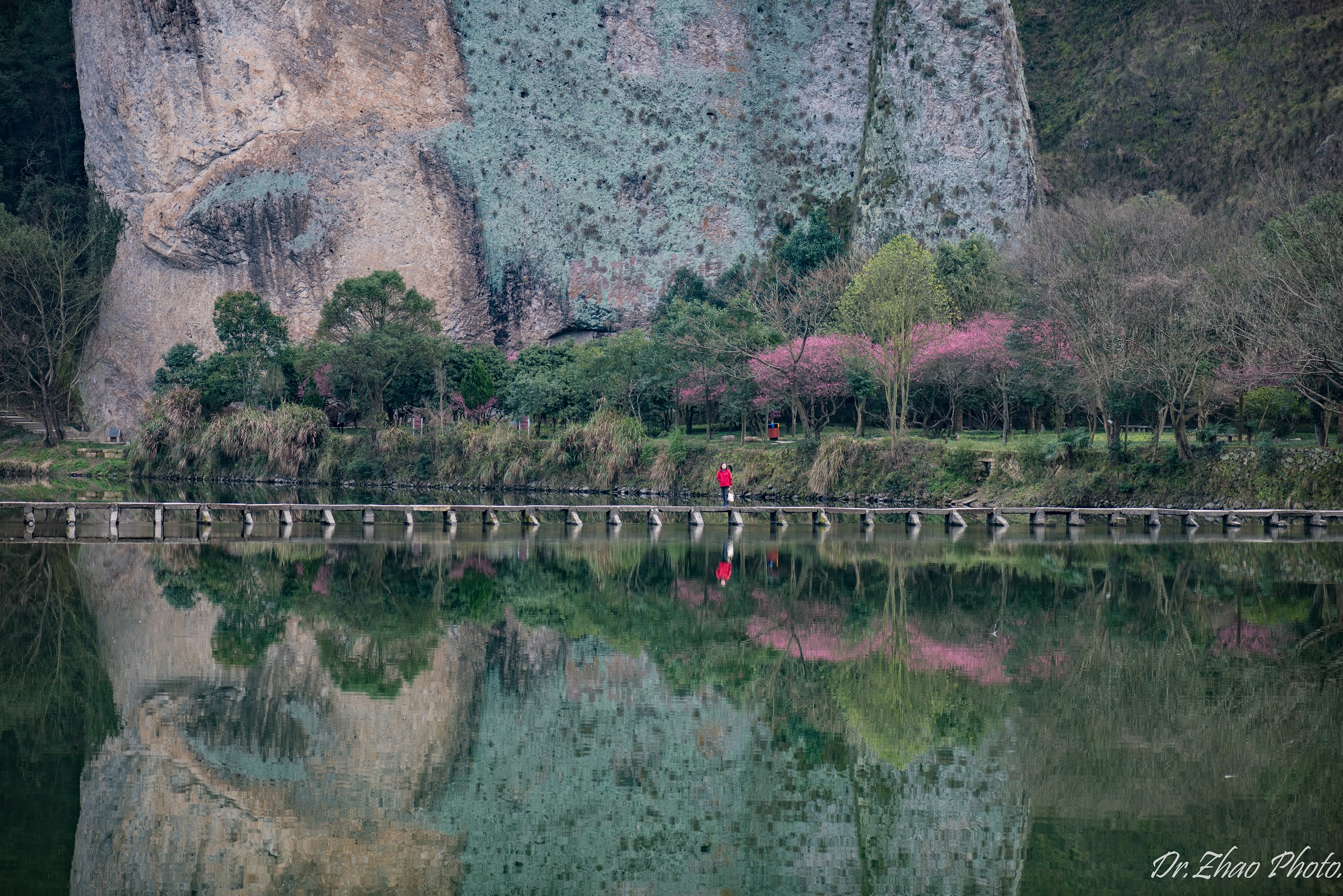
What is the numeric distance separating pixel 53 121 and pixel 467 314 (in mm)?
29872

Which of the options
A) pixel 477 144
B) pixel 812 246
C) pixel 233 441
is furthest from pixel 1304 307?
pixel 477 144

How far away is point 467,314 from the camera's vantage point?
235 feet

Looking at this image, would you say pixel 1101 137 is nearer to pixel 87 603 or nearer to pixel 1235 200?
pixel 1235 200

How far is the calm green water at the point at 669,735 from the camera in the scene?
31.8ft

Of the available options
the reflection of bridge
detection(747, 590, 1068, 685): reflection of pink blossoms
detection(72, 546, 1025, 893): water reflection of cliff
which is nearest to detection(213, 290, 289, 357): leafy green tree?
the reflection of bridge

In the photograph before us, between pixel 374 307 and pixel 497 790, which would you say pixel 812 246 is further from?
pixel 497 790

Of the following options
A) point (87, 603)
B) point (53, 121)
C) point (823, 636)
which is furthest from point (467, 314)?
point (823, 636)

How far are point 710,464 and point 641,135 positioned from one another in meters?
32.7

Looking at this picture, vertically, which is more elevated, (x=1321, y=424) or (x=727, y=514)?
(x=1321, y=424)

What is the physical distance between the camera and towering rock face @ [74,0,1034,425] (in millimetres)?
69375

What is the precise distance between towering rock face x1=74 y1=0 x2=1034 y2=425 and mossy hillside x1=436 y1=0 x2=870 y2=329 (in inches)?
4.9

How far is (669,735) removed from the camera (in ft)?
42.0

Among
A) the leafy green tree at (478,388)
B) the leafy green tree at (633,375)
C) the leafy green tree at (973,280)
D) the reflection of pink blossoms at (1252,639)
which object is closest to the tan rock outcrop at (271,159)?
the leafy green tree at (478,388)

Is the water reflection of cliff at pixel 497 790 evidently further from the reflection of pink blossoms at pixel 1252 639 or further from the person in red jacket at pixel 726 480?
the person in red jacket at pixel 726 480
